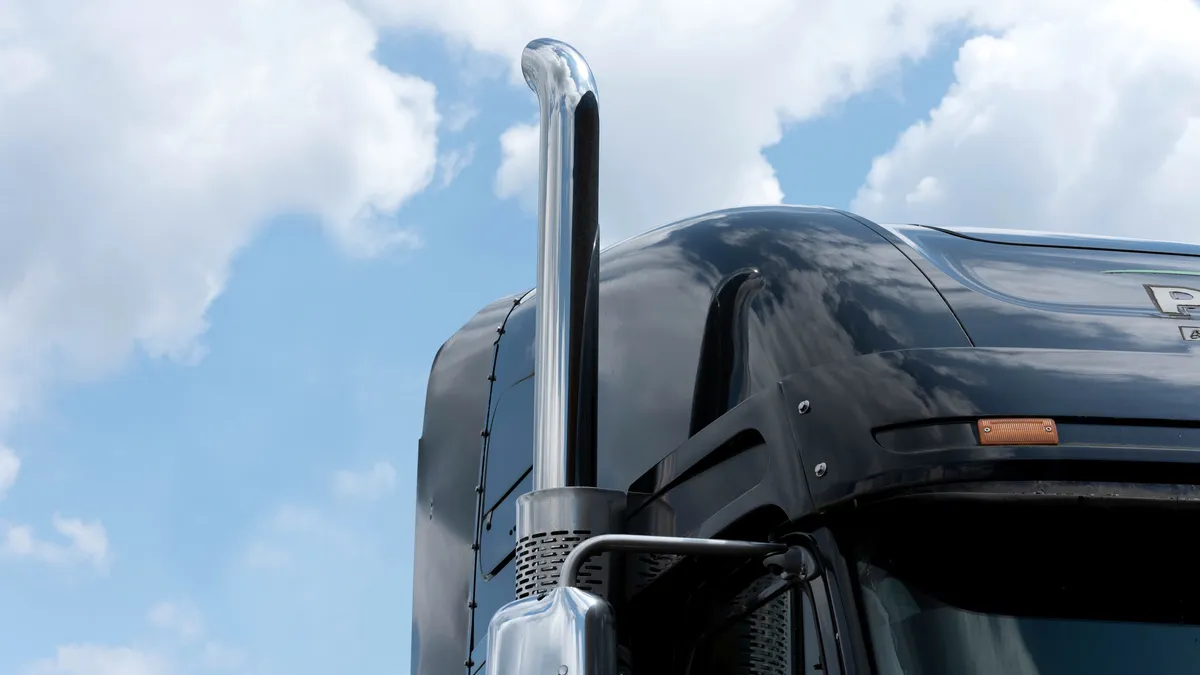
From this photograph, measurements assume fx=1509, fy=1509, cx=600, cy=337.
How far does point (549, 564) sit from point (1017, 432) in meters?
0.89

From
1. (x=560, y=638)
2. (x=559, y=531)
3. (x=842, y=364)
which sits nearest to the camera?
(x=560, y=638)

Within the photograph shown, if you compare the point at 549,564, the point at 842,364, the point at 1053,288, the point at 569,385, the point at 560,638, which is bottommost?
the point at 560,638

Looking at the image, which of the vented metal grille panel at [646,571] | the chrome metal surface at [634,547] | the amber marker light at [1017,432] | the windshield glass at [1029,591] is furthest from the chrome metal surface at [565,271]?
the amber marker light at [1017,432]

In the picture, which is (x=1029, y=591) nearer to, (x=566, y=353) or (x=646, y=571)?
(x=646, y=571)

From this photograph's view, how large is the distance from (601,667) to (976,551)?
68 centimetres

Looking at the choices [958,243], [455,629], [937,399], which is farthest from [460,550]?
[937,399]

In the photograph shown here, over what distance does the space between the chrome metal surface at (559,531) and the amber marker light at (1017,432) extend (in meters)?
0.75

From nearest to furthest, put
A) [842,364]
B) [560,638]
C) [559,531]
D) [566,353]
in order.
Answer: [560,638] → [842,364] → [559,531] → [566,353]

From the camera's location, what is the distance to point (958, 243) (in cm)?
325

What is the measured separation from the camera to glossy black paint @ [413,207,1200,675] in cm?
253

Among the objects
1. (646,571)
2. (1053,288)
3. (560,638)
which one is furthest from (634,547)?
(1053,288)

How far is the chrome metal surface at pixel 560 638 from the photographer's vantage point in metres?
2.28

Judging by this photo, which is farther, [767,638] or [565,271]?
[565,271]

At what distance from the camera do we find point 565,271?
9.73 feet
